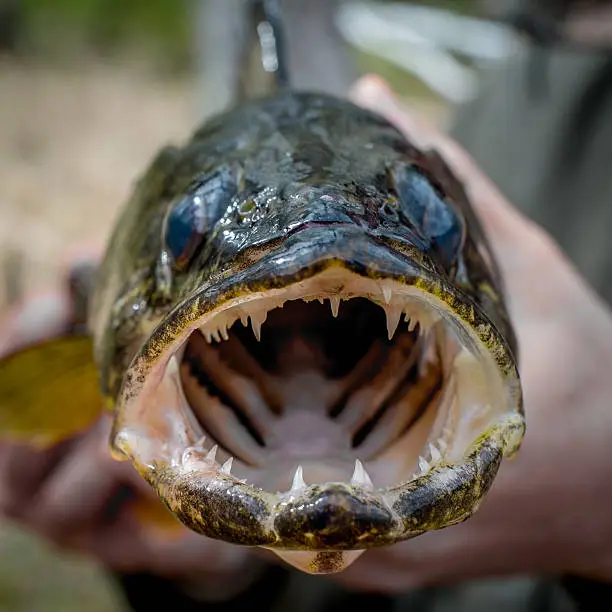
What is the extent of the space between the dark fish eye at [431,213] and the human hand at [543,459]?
1.61 feet

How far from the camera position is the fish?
0.89 metres

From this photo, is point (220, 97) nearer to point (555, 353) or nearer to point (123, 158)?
point (123, 158)

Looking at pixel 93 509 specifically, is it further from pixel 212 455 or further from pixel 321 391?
pixel 212 455

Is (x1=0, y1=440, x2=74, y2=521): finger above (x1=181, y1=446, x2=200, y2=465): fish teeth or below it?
below

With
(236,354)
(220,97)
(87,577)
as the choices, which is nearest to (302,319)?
(236,354)

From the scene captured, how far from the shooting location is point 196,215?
1157 mm

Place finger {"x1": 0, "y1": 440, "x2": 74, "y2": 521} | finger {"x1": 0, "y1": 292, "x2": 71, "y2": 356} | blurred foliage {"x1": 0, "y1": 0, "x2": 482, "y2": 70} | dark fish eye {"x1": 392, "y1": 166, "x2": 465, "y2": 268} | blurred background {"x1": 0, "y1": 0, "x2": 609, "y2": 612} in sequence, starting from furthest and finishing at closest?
blurred foliage {"x1": 0, "y1": 0, "x2": 482, "y2": 70}, blurred background {"x1": 0, "y1": 0, "x2": 609, "y2": 612}, finger {"x1": 0, "y1": 292, "x2": 71, "y2": 356}, finger {"x1": 0, "y1": 440, "x2": 74, "y2": 521}, dark fish eye {"x1": 392, "y1": 166, "x2": 465, "y2": 268}

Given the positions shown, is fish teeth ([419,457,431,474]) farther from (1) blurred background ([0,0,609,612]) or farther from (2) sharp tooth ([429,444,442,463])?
(1) blurred background ([0,0,609,612])

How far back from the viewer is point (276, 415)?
1.25m

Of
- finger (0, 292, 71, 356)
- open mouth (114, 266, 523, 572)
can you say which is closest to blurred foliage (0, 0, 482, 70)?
finger (0, 292, 71, 356)

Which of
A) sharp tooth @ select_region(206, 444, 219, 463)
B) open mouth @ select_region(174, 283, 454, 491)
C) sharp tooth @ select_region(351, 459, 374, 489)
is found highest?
sharp tooth @ select_region(351, 459, 374, 489)

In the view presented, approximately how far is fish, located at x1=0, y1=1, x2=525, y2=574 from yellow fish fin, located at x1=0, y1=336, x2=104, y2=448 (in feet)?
0.04

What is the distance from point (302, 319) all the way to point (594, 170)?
1698 mm

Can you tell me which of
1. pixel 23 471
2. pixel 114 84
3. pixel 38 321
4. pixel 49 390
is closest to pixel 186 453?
Answer: pixel 49 390
